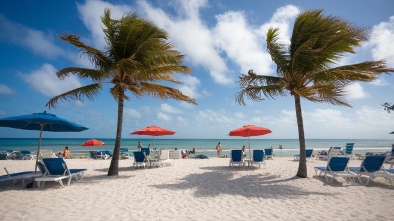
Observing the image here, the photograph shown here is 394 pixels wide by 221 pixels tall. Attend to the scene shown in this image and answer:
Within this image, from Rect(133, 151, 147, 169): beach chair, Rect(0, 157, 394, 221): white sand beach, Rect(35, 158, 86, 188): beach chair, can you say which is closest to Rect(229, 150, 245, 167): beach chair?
Rect(0, 157, 394, 221): white sand beach

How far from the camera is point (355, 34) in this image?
687cm

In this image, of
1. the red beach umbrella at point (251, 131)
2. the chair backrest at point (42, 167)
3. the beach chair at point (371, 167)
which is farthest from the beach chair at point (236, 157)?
the chair backrest at point (42, 167)

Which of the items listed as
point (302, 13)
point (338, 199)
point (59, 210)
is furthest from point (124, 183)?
point (302, 13)

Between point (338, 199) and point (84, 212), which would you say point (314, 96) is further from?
point (84, 212)

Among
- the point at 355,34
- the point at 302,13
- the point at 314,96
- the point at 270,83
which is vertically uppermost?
the point at 302,13

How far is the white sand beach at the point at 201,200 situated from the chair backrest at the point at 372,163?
1.42ft

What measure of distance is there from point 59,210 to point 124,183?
279cm

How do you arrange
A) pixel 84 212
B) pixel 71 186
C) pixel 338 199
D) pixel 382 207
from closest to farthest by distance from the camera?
pixel 84 212 < pixel 382 207 < pixel 338 199 < pixel 71 186

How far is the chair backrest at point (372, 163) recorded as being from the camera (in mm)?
6937

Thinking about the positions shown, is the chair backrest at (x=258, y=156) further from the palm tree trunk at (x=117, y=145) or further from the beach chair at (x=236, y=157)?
the palm tree trunk at (x=117, y=145)

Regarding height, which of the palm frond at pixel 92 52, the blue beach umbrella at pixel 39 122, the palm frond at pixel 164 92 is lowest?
the blue beach umbrella at pixel 39 122

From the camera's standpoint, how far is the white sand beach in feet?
Answer: 13.3

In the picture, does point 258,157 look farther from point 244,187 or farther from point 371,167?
point 371,167

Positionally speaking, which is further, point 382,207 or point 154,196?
point 154,196
